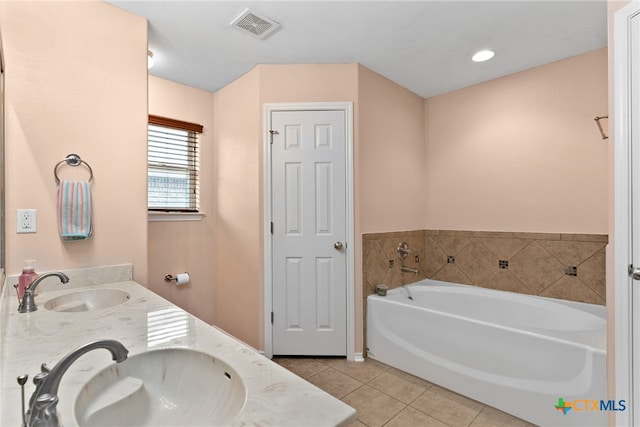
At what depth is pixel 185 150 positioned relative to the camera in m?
2.96

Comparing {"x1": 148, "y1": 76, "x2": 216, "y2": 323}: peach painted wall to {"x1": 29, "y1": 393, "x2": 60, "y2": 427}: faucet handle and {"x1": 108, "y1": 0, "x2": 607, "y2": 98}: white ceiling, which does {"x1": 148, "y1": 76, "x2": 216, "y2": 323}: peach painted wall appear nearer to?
{"x1": 108, "y1": 0, "x2": 607, "y2": 98}: white ceiling

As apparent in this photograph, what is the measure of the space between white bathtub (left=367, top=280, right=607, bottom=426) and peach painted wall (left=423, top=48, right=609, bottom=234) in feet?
2.23

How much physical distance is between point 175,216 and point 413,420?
2.45 metres

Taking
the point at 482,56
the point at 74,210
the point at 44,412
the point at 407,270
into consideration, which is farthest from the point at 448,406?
the point at 482,56

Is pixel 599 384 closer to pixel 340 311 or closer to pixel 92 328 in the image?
pixel 340 311

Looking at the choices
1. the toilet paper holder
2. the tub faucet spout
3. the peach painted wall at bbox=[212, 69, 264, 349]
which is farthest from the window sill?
the tub faucet spout

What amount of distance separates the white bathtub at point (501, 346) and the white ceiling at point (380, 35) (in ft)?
6.52

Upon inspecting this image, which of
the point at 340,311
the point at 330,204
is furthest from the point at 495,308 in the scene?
the point at 330,204

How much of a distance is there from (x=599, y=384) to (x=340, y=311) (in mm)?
1614

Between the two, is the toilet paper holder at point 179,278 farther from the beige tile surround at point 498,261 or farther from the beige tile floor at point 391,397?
the beige tile surround at point 498,261

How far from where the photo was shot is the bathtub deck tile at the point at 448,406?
1.84 m

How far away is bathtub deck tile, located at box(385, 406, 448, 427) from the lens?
1792 mm

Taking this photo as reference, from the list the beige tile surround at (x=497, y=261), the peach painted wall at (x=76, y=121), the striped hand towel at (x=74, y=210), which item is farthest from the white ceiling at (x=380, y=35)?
the beige tile surround at (x=497, y=261)

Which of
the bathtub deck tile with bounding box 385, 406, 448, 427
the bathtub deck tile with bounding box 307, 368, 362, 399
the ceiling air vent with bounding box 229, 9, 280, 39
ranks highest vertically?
the ceiling air vent with bounding box 229, 9, 280, 39
